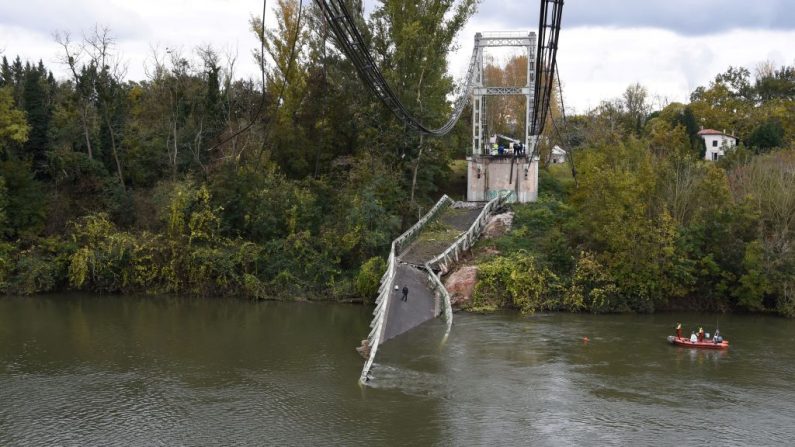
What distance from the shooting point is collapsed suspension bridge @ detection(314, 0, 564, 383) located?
62.7 ft

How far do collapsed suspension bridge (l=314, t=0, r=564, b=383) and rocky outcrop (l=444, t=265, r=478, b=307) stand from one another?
0.72 m

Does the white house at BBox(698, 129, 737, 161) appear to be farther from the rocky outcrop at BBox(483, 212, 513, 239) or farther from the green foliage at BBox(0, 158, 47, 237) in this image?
the green foliage at BBox(0, 158, 47, 237)

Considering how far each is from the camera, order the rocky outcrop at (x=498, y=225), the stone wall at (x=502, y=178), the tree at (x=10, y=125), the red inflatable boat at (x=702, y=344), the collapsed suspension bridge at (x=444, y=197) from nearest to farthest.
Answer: the collapsed suspension bridge at (x=444, y=197)
the red inflatable boat at (x=702, y=344)
the rocky outcrop at (x=498, y=225)
the tree at (x=10, y=125)
the stone wall at (x=502, y=178)

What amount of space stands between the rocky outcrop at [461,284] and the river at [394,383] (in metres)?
1.59

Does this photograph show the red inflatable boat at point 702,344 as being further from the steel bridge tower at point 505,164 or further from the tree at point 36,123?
the tree at point 36,123

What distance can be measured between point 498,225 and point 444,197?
497 cm

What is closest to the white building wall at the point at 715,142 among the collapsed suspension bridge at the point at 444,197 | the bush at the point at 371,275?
the collapsed suspension bridge at the point at 444,197

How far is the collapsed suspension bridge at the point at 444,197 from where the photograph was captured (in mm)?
19125

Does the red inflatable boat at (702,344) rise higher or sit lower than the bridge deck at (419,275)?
lower

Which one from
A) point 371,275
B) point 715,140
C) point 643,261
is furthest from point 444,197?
point 715,140

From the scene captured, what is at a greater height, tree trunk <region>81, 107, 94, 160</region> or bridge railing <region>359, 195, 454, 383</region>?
tree trunk <region>81, 107, 94, 160</region>

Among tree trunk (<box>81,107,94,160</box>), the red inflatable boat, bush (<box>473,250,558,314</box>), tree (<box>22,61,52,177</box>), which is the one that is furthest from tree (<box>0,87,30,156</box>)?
the red inflatable boat

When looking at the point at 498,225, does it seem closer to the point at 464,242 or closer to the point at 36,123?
the point at 464,242

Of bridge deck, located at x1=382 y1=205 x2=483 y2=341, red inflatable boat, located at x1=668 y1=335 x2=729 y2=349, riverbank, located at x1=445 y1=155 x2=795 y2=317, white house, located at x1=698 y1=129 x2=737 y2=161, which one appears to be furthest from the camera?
white house, located at x1=698 y1=129 x2=737 y2=161
